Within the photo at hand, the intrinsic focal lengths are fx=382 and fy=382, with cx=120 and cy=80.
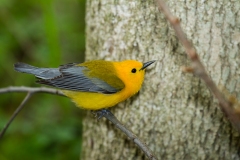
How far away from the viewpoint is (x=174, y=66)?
250 cm

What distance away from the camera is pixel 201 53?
2.40m

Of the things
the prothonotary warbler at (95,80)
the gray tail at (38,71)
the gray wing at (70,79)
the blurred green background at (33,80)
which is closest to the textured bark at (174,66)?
the prothonotary warbler at (95,80)

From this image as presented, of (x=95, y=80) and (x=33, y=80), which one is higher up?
(x=95, y=80)

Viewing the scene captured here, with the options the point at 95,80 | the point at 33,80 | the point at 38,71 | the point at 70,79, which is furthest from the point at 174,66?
the point at 33,80

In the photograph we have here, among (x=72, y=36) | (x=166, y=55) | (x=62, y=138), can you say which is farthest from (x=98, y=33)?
(x=72, y=36)

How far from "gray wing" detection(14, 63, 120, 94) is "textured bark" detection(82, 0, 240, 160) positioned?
227mm

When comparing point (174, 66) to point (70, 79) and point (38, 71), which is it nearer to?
point (70, 79)

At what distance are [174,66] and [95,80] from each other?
22.0 inches

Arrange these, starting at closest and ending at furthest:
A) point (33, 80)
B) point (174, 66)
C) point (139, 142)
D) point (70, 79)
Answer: point (139, 142)
point (174, 66)
point (70, 79)
point (33, 80)

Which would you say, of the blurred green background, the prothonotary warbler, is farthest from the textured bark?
the blurred green background

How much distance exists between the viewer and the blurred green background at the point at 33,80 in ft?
12.7

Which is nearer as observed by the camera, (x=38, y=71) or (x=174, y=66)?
(x=174, y=66)

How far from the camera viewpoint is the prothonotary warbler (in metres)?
2.59

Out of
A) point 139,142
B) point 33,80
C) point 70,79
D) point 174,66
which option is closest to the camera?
point 139,142
